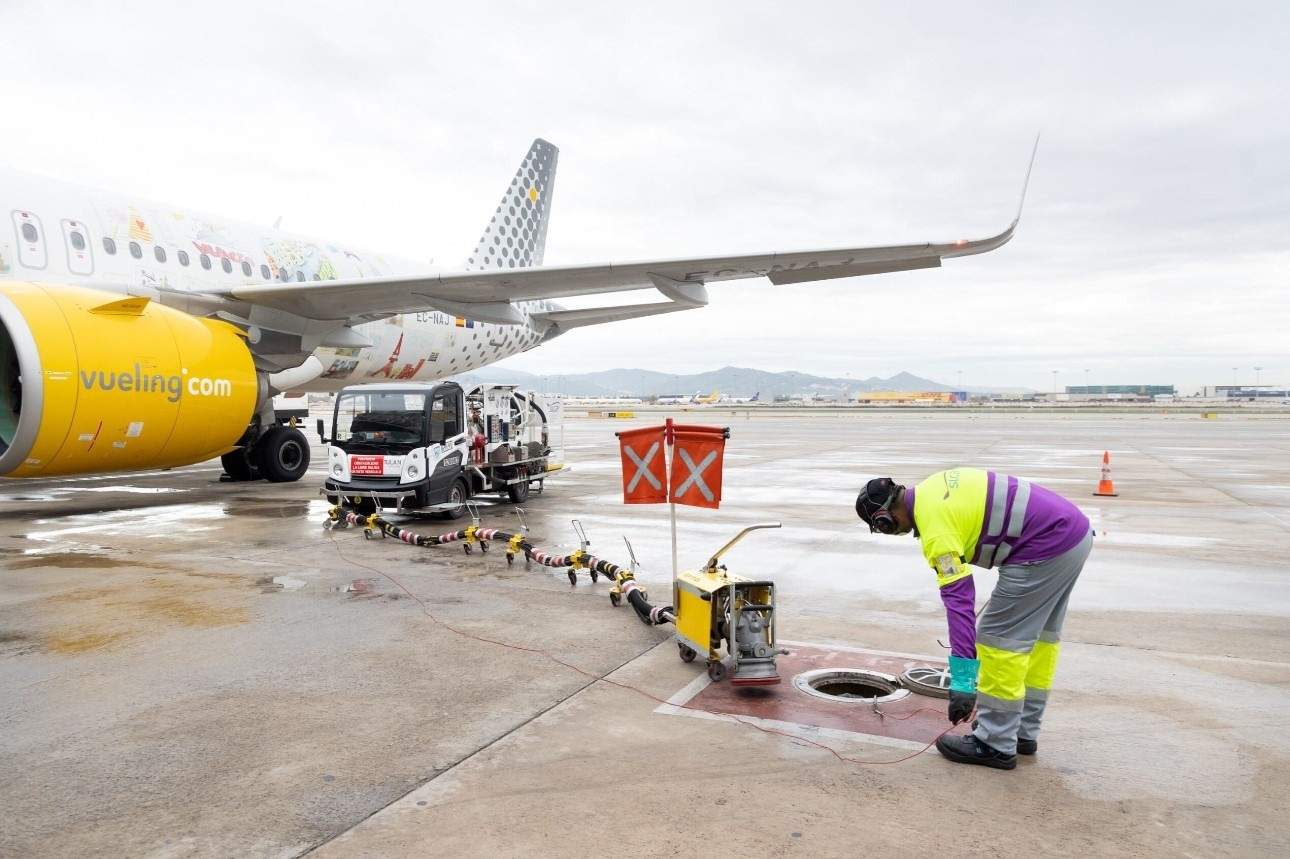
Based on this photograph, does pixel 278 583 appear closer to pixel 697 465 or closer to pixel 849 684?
pixel 697 465

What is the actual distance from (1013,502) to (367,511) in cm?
931

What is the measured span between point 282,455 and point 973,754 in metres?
14.5

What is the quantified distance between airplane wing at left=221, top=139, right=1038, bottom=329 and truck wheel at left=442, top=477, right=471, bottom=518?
2.60 metres

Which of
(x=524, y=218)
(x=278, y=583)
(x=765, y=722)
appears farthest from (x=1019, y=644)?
(x=524, y=218)

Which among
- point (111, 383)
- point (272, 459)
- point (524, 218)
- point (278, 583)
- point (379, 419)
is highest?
point (524, 218)

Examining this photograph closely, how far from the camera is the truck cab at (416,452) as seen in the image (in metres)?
11.2

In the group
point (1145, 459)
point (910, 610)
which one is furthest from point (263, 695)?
point (1145, 459)

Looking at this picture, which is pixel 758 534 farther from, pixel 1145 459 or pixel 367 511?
pixel 1145 459

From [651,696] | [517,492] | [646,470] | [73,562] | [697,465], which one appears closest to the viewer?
[651,696]

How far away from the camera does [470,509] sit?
473 inches

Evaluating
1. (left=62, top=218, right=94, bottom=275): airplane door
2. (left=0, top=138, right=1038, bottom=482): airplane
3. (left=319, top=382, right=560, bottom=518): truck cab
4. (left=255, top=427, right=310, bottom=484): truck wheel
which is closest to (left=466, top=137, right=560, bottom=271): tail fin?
(left=0, top=138, right=1038, bottom=482): airplane

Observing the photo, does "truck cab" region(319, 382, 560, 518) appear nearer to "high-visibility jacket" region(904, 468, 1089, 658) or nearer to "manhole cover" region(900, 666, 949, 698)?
"manhole cover" region(900, 666, 949, 698)

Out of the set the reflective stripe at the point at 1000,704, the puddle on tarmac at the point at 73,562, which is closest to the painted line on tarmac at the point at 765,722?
the reflective stripe at the point at 1000,704

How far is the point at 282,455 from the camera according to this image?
15.9 m
